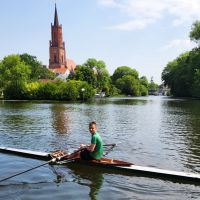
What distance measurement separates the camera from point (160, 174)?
42.4 feet

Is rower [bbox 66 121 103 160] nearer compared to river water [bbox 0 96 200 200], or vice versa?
river water [bbox 0 96 200 200]

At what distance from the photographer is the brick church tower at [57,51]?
185m

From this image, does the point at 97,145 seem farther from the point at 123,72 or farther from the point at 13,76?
the point at 123,72

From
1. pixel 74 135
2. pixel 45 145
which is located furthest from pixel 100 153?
pixel 74 135

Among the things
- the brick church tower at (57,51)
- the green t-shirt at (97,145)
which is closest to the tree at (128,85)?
the brick church tower at (57,51)

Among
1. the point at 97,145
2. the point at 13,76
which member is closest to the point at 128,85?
the point at 13,76

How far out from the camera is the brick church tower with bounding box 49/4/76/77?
607 ft

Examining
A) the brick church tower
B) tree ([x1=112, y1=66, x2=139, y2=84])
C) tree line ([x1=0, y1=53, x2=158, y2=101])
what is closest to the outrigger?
tree line ([x1=0, y1=53, x2=158, y2=101])

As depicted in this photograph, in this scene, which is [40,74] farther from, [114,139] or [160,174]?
[160,174]

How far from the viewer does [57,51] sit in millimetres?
190250

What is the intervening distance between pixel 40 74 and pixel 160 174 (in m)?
141

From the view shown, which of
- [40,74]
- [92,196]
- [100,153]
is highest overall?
[40,74]

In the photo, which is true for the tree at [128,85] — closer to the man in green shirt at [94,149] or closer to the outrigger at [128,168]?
the outrigger at [128,168]

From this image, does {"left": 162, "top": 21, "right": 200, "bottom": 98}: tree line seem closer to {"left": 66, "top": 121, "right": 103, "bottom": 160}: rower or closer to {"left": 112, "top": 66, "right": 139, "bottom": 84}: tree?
{"left": 112, "top": 66, "right": 139, "bottom": 84}: tree
